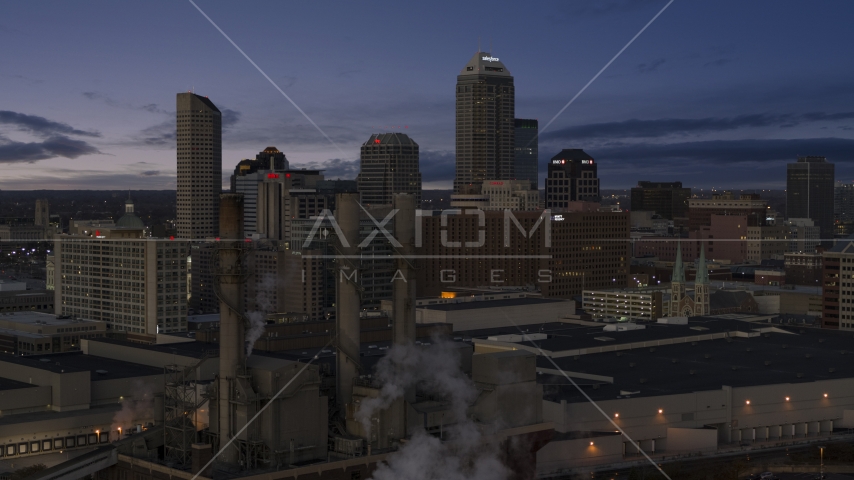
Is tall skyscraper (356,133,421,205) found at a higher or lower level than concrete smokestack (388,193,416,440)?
higher

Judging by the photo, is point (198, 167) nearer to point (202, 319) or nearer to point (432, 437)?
point (202, 319)

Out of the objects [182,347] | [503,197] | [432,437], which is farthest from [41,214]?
[432,437]

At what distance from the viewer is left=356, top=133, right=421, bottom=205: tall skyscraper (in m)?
177

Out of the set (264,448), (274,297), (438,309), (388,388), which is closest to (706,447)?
(388,388)

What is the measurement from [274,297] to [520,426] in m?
59.2

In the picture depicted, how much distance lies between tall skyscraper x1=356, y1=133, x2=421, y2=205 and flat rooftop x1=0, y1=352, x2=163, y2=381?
11362 centimetres

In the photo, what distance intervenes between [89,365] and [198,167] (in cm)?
13494

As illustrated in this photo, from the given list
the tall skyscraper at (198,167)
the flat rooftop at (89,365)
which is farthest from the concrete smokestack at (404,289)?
the tall skyscraper at (198,167)

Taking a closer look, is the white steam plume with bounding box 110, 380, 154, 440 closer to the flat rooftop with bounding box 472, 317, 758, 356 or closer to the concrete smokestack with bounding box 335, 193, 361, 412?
the concrete smokestack with bounding box 335, 193, 361, 412

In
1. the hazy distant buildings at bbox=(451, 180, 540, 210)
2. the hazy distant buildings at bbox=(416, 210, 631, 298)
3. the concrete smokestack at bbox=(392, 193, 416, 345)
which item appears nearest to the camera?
the concrete smokestack at bbox=(392, 193, 416, 345)

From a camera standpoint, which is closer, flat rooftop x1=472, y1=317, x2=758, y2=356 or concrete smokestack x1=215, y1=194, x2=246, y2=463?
concrete smokestack x1=215, y1=194, x2=246, y2=463

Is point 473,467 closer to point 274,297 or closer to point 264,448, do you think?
point 264,448

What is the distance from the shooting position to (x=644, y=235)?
19125cm

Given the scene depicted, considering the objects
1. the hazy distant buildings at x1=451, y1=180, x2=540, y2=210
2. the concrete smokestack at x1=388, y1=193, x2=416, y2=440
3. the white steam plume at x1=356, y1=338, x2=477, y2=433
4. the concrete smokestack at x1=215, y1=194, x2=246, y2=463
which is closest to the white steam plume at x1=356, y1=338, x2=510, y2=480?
the white steam plume at x1=356, y1=338, x2=477, y2=433
